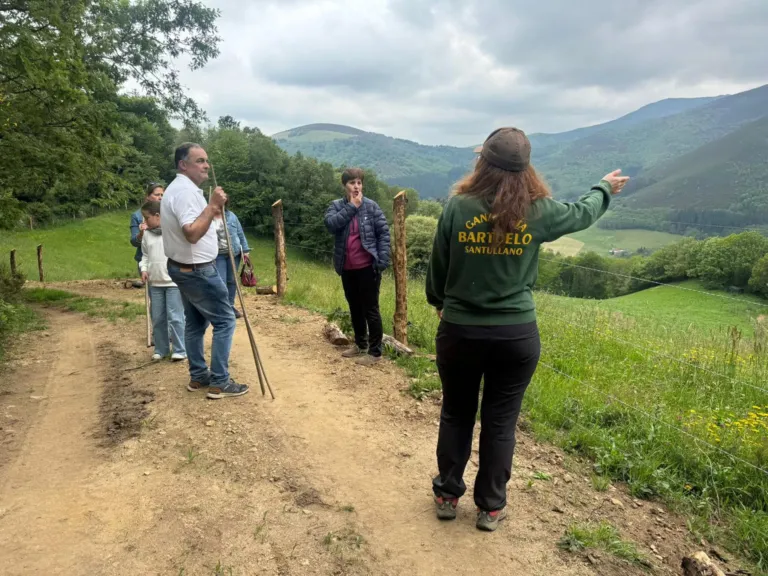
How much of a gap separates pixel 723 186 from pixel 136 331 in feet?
460

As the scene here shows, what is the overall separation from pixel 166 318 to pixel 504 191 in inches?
191

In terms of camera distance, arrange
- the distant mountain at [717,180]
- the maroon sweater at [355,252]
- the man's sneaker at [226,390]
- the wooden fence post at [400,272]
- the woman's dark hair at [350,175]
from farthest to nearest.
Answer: the distant mountain at [717,180]
the wooden fence post at [400,272]
the maroon sweater at [355,252]
the woman's dark hair at [350,175]
the man's sneaker at [226,390]

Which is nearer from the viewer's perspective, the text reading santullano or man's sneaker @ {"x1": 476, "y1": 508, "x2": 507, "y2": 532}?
the text reading santullano

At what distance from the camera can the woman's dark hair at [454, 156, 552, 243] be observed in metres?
2.48

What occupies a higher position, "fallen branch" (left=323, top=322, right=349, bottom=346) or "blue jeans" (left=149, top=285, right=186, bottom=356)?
"blue jeans" (left=149, top=285, right=186, bottom=356)

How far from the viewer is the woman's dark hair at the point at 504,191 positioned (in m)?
2.48

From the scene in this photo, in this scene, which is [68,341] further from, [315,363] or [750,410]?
[750,410]

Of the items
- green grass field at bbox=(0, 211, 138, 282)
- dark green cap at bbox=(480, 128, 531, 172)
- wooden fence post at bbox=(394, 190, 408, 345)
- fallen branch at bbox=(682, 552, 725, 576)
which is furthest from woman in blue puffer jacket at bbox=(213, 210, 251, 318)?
green grass field at bbox=(0, 211, 138, 282)

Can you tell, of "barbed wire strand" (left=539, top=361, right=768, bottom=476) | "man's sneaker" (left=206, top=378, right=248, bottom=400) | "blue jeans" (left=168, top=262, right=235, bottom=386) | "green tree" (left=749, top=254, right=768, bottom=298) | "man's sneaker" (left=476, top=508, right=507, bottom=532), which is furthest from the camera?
"green tree" (left=749, top=254, right=768, bottom=298)

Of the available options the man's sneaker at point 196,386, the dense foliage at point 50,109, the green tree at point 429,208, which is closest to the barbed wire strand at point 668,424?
the man's sneaker at point 196,386

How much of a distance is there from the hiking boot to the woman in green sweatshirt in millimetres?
3038

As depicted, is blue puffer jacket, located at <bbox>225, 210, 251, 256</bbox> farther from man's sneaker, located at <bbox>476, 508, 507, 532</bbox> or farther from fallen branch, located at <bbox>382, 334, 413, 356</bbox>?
man's sneaker, located at <bbox>476, 508, 507, 532</bbox>

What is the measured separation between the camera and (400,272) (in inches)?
255

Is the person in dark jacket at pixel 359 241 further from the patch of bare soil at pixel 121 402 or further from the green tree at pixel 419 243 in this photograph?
the green tree at pixel 419 243
